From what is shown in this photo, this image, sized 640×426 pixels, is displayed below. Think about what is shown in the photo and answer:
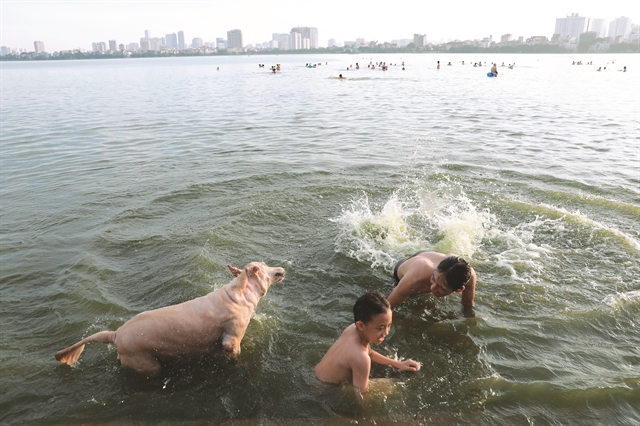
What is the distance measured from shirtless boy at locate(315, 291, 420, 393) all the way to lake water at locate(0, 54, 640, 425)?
0.23 meters

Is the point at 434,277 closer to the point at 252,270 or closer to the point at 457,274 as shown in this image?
the point at 457,274

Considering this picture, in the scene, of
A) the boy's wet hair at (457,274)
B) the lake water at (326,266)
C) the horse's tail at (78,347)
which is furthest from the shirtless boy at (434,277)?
the horse's tail at (78,347)

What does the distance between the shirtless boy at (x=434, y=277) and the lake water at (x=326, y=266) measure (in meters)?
0.41

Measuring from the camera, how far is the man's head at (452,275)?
18.0 feet

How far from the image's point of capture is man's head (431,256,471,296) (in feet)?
18.0

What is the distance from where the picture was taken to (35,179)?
13844 mm

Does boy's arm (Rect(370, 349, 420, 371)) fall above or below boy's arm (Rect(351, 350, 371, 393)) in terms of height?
below

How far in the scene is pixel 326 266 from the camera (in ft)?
26.7

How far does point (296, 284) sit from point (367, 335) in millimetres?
3012

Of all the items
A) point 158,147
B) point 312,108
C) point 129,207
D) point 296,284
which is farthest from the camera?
point 312,108

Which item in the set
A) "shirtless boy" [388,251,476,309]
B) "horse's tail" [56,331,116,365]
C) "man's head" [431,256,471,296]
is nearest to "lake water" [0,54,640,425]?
"horse's tail" [56,331,116,365]

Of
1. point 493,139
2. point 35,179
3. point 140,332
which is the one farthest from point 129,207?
point 493,139

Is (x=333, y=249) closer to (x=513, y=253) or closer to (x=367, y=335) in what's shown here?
(x=513, y=253)

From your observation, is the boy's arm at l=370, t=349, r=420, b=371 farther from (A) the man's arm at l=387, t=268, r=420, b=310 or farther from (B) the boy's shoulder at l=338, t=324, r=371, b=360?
(A) the man's arm at l=387, t=268, r=420, b=310
